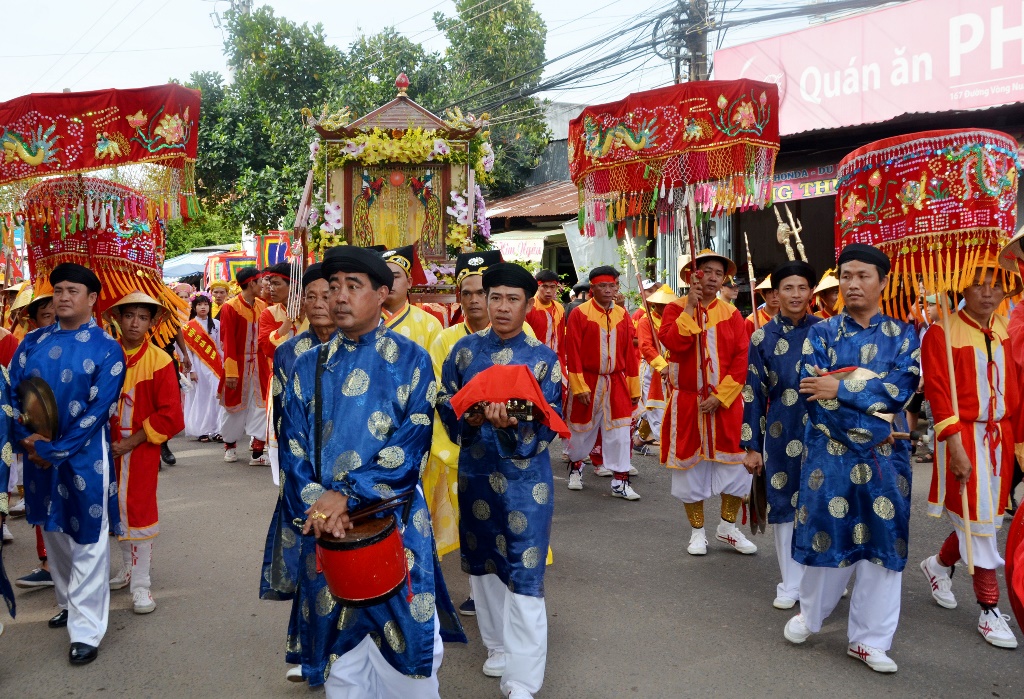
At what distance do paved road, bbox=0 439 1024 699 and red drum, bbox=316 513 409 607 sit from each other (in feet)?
4.02

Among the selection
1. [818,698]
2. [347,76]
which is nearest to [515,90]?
[347,76]

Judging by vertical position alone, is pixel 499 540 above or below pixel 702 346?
below

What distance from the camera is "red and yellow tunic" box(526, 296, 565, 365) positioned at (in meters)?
8.70

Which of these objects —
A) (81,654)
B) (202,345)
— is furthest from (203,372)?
(81,654)

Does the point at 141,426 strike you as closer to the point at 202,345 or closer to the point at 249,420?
the point at 249,420

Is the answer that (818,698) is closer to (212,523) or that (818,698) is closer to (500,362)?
(500,362)

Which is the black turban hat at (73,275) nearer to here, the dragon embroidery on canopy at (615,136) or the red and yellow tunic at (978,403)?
the dragon embroidery on canopy at (615,136)

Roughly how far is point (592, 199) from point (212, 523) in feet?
12.5

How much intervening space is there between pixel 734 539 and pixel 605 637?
5.96ft

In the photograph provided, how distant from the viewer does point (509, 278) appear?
3.73m

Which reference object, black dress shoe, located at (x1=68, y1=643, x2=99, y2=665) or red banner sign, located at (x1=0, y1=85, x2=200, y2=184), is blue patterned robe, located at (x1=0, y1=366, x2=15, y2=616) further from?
red banner sign, located at (x1=0, y1=85, x2=200, y2=184)

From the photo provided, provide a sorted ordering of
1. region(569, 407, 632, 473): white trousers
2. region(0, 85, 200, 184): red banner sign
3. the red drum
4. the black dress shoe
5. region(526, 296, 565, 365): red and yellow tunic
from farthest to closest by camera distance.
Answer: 1. region(526, 296, 565, 365): red and yellow tunic
2. region(569, 407, 632, 473): white trousers
3. region(0, 85, 200, 184): red banner sign
4. the black dress shoe
5. the red drum

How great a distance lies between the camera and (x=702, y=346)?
5938 millimetres

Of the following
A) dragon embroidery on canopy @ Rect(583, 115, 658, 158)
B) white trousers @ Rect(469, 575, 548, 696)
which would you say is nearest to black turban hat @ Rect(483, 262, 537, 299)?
white trousers @ Rect(469, 575, 548, 696)
